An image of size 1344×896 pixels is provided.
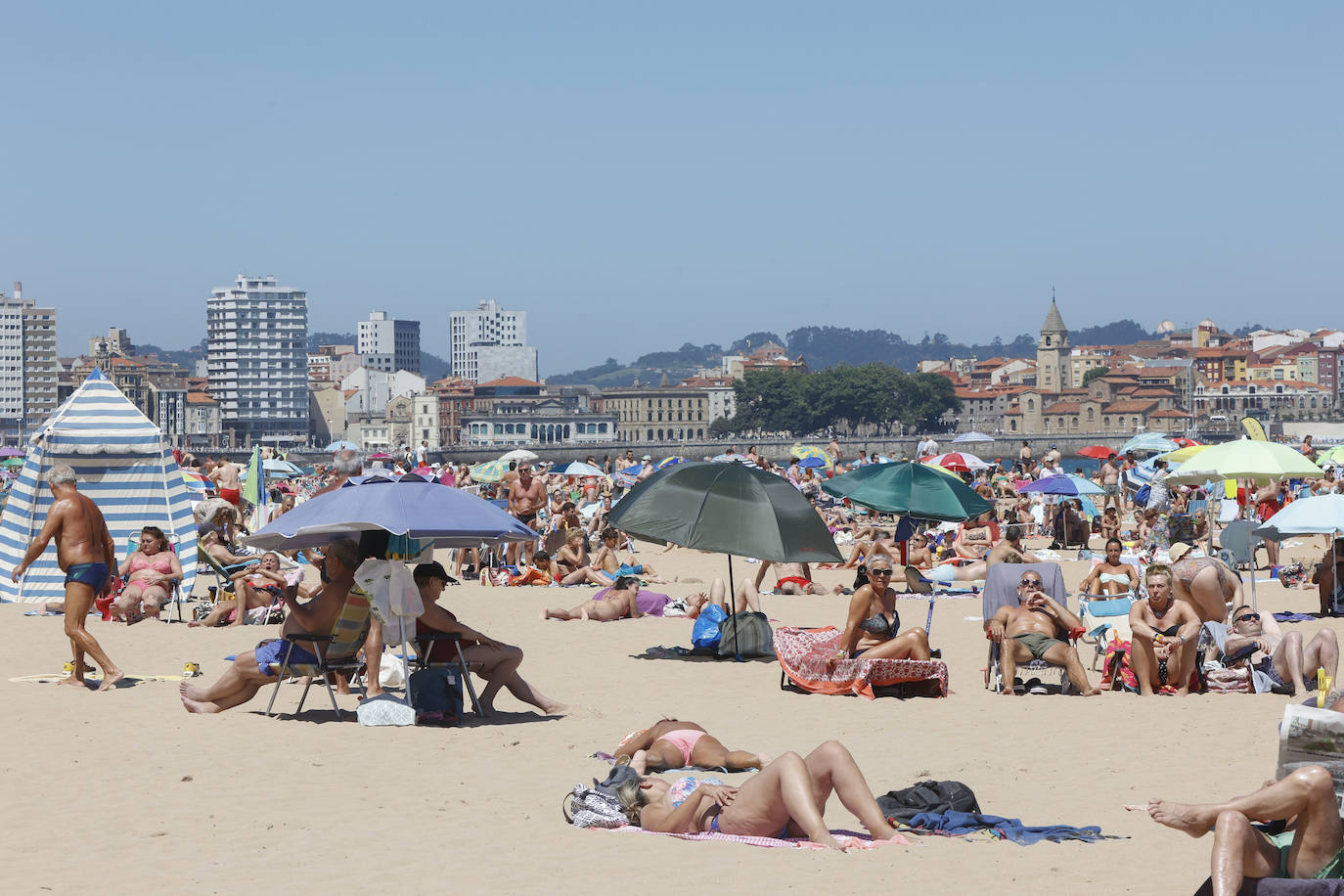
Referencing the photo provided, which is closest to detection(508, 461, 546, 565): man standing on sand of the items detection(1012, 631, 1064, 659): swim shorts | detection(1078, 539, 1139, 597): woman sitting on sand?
detection(1078, 539, 1139, 597): woman sitting on sand

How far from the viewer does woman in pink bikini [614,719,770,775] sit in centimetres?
606

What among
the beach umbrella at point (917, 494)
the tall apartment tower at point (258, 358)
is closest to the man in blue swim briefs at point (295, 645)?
the beach umbrella at point (917, 494)

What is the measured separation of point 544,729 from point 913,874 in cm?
294

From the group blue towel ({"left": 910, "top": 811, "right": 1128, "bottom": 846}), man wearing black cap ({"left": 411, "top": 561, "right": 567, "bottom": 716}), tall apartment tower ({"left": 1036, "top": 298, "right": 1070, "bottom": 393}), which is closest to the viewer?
blue towel ({"left": 910, "top": 811, "right": 1128, "bottom": 846})

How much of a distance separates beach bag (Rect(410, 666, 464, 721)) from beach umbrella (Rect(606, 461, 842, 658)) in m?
2.10

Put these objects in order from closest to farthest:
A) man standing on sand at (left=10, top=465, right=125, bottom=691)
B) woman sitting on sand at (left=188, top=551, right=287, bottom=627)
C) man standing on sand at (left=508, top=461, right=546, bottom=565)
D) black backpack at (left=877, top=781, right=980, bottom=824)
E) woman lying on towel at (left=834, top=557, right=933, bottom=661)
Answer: black backpack at (left=877, top=781, right=980, bottom=824), man standing on sand at (left=10, top=465, right=125, bottom=691), woman lying on towel at (left=834, top=557, right=933, bottom=661), woman sitting on sand at (left=188, top=551, right=287, bottom=627), man standing on sand at (left=508, top=461, right=546, bottom=565)

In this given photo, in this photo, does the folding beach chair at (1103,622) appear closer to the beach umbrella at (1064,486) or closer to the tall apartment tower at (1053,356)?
the beach umbrella at (1064,486)

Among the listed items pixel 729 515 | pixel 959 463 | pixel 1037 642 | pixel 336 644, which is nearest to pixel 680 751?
pixel 336 644

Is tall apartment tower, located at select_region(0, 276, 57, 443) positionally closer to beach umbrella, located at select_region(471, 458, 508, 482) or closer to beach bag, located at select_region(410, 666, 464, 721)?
beach umbrella, located at select_region(471, 458, 508, 482)

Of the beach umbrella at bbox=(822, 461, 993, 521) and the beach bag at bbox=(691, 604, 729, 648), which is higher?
the beach umbrella at bbox=(822, 461, 993, 521)

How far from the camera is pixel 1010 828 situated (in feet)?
17.1

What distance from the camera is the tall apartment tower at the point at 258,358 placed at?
15612cm

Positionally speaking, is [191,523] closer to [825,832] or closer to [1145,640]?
[1145,640]

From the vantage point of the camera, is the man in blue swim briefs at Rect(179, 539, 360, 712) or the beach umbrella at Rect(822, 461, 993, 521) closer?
the man in blue swim briefs at Rect(179, 539, 360, 712)
